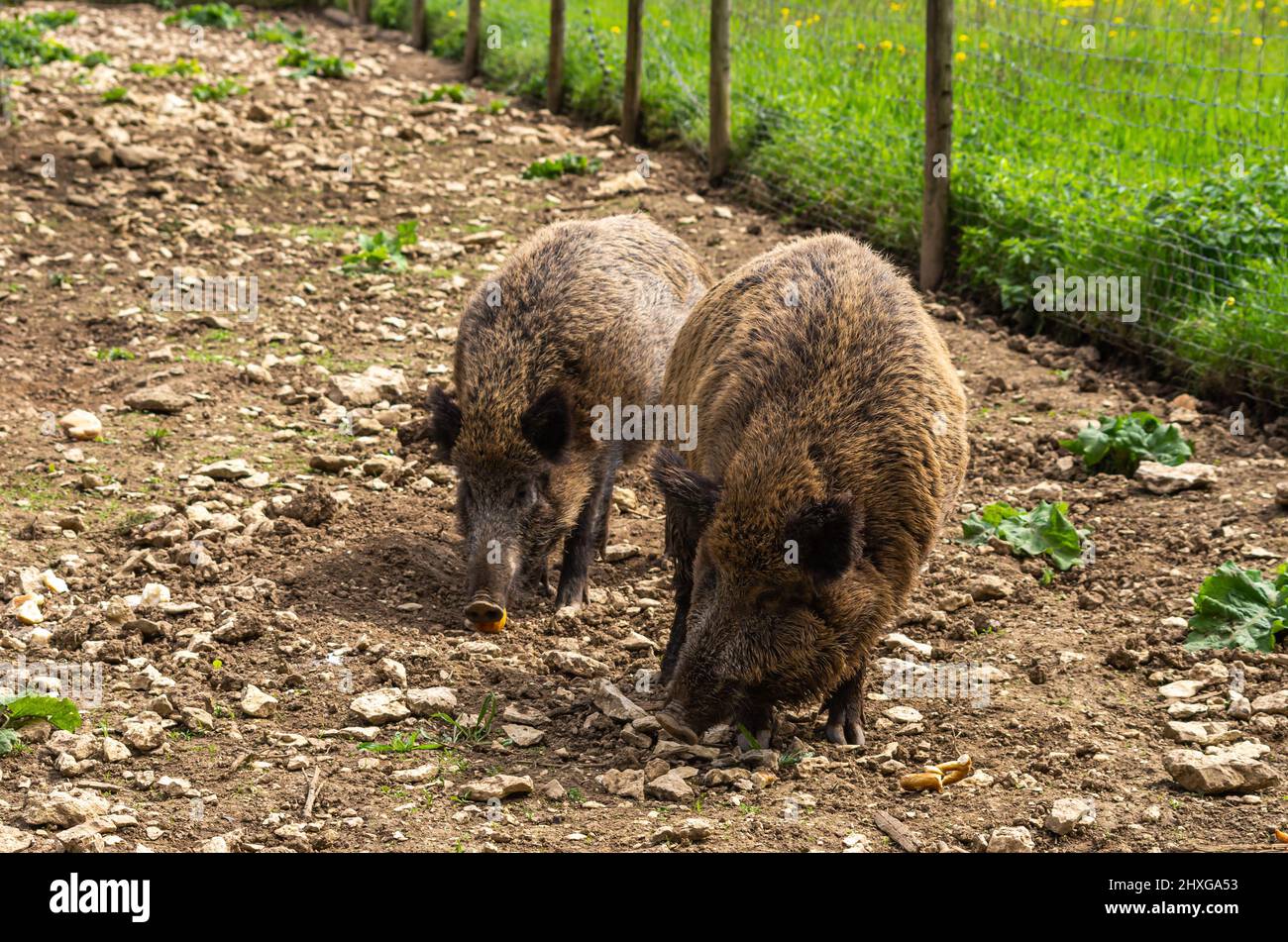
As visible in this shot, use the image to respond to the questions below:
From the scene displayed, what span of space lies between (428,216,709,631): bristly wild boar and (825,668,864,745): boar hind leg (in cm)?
146

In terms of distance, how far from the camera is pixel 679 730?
15.1ft

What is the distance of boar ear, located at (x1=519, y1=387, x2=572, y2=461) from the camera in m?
5.88

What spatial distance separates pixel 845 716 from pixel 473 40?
37.4 ft

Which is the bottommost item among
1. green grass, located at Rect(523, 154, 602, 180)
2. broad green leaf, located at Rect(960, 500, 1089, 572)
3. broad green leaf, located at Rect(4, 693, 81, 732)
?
broad green leaf, located at Rect(4, 693, 81, 732)

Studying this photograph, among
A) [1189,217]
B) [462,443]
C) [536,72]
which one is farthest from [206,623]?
[536,72]

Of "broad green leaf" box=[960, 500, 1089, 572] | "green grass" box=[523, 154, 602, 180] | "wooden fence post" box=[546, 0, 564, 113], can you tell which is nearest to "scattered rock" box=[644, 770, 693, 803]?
"broad green leaf" box=[960, 500, 1089, 572]

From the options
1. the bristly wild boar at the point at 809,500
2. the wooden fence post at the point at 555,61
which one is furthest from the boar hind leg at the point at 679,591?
the wooden fence post at the point at 555,61

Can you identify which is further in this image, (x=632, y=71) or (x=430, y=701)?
(x=632, y=71)

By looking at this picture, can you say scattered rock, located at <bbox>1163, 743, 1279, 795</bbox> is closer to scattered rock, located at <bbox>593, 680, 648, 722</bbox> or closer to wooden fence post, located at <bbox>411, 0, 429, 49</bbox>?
scattered rock, located at <bbox>593, 680, 648, 722</bbox>

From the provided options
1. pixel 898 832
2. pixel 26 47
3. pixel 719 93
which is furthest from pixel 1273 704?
pixel 26 47

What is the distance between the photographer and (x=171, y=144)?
11312 millimetres

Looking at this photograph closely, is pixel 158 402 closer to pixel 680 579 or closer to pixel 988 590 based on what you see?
pixel 680 579

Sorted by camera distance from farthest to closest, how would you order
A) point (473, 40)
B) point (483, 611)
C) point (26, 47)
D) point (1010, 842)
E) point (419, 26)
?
point (419, 26) < point (473, 40) < point (26, 47) < point (483, 611) < point (1010, 842)

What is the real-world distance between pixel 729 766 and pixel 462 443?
6.67ft
